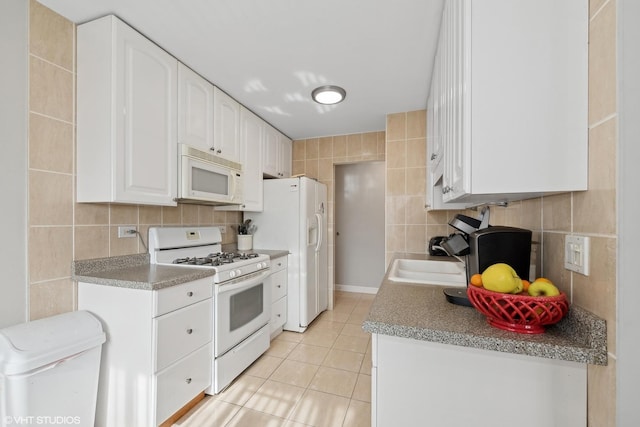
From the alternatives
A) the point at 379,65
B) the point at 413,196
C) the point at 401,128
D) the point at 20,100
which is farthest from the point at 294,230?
the point at 20,100

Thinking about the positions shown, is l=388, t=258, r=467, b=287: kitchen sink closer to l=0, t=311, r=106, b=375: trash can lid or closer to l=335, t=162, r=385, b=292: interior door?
l=0, t=311, r=106, b=375: trash can lid

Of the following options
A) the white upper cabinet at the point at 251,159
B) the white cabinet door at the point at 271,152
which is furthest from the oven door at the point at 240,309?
the white cabinet door at the point at 271,152

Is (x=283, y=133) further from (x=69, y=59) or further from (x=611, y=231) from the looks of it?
(x=611, y=231)

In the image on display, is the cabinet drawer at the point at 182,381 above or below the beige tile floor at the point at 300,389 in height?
above

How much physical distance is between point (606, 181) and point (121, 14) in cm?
223

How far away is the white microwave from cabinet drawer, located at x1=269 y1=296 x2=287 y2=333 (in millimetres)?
1120

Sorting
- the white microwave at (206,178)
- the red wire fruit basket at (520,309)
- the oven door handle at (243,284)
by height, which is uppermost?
the white microwave at (206,178)

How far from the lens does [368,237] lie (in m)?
4.41

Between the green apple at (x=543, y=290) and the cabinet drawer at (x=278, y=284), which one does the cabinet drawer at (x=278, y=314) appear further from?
the green apple at (x=543, y=290)

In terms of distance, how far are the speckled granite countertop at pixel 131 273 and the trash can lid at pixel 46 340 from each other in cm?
22

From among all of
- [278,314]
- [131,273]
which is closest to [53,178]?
[131,273]

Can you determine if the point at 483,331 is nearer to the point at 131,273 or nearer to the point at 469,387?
the point at 469,387

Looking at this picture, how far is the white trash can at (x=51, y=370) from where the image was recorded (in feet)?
3.66

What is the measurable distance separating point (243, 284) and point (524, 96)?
6.37 feet
